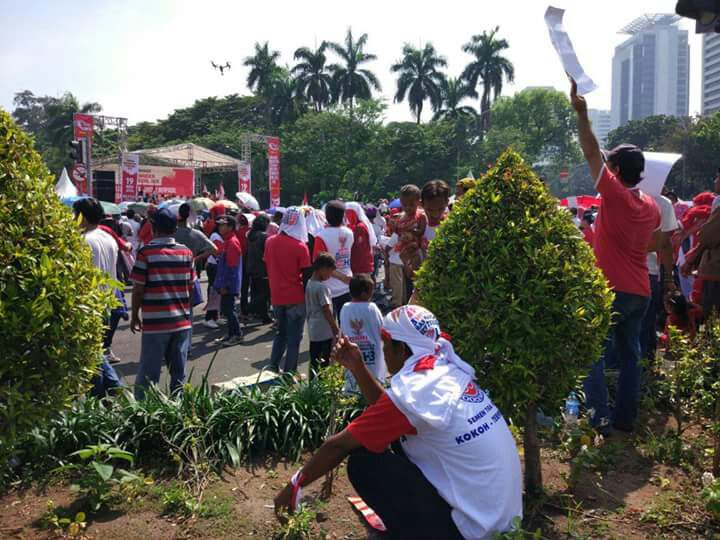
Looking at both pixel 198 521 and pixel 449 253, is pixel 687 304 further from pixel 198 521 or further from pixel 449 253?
pixel 198 521

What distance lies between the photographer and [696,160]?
53156 mm

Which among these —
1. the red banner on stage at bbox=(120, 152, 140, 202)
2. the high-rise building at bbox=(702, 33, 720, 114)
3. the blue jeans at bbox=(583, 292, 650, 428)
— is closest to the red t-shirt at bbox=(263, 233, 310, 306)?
the blue jeans at bbox=(583, 292, 650, 428)

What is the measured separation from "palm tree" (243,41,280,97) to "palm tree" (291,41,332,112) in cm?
206

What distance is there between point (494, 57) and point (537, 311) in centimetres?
5876

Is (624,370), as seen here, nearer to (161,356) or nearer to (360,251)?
(161,356)

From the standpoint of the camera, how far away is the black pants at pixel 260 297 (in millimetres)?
10289

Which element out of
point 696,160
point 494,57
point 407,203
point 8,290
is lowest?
point 8,290

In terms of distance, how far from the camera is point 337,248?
7.40 metres

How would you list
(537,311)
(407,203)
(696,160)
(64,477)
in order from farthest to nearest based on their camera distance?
1. (696,160)
2. (407,203)
3. (64,477)
4. (537,311)

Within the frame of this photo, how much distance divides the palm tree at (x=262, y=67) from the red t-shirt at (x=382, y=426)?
186 ft

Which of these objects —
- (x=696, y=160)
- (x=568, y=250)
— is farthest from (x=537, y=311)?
(x=696, y=160)

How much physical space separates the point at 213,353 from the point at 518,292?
240 inches

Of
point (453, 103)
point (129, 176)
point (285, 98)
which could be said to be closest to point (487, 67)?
point (453, 103)

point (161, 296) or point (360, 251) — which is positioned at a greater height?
point (360, 251)
